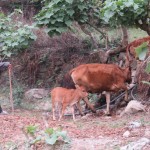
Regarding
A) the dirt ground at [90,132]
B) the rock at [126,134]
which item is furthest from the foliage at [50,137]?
the rock at [126,134]

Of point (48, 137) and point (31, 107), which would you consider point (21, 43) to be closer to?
point (31, 107)

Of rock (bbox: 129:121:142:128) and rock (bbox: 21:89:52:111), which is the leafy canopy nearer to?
rock (bbox: 129:121:142:128)

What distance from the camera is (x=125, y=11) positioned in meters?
9.40

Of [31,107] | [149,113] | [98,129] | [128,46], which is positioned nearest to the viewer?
[98,129]

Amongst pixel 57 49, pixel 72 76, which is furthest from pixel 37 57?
pixel 72 76

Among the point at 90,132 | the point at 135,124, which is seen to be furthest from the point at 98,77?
the point at 90,132

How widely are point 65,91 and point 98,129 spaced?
7.35ft

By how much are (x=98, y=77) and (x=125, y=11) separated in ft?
5.85

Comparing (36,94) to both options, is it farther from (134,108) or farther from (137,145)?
(137,145)

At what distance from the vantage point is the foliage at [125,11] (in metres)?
9.09

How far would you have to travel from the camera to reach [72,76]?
10523mm

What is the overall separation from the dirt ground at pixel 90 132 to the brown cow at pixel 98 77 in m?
0.79

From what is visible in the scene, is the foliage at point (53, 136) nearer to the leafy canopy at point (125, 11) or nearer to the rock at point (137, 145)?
the rock at point (137, 145)

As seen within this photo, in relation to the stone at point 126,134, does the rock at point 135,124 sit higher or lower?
lower
